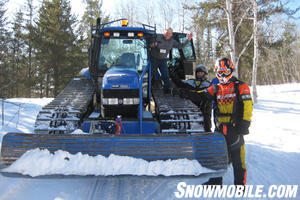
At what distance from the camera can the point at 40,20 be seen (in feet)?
68.4

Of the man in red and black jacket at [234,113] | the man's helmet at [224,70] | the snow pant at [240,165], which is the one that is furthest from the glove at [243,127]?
the man's helmet at [224,70]

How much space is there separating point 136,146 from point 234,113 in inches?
56.5

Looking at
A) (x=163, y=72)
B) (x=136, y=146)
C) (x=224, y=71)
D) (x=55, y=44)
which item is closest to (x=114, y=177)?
(x=136, y=146)

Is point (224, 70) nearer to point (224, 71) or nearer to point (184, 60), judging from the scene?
point (224, 71)

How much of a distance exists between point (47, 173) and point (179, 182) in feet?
6.21

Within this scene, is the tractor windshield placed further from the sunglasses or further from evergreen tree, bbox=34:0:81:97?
evergreen tree, bbox=34:0:81:97

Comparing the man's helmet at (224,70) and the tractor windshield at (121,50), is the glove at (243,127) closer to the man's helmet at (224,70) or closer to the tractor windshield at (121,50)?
the man's helmet at (224,70)

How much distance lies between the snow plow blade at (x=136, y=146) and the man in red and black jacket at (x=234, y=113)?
0.44 meters

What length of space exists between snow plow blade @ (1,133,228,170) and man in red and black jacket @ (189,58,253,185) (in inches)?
17.4

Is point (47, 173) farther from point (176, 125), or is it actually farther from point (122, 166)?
point (176, 125)

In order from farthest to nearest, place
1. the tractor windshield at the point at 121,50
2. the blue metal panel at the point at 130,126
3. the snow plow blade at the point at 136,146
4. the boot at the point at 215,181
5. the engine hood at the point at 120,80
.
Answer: the tractor windshield at the point at 121,50 → the engine hood at the point at 120,80 → the blue metal panel at the point at 130,126 → the boot at the point at 215,181 → the snow plow blade at the point at 136,146

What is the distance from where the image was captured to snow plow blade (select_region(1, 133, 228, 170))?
2.87 metres

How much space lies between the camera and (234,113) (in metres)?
3.22

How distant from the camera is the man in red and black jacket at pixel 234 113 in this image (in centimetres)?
312
